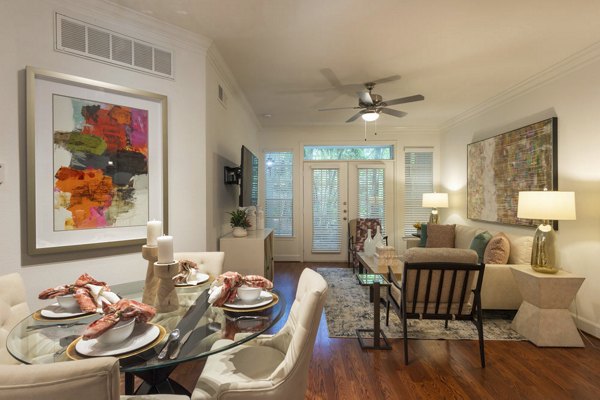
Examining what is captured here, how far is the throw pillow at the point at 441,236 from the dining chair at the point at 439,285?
8.49 ft

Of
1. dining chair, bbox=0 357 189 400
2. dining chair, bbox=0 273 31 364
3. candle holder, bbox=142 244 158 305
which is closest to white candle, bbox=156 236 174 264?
candle holder, bbox=142 244 158 305

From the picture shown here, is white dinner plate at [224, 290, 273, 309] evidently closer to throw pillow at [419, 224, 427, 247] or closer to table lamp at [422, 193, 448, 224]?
throw pillow at [419, 224, 427, 247]

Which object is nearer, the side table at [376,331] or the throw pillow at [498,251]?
A: the side table at [376,331]

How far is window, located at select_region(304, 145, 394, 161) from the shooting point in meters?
6.25

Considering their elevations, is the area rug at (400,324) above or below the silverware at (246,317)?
below

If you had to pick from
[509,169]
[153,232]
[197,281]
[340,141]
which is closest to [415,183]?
[340,141]

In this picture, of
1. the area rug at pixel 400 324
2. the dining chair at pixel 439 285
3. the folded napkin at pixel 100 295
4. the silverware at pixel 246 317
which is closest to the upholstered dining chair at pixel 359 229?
the area rug at pixel 400 324

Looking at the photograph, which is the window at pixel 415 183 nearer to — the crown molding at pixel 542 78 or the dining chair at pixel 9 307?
the crown molding at pixel 542 78

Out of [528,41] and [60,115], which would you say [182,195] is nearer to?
[60,115]

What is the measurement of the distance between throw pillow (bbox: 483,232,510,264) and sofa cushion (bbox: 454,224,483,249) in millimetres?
839

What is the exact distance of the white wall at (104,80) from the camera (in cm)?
191

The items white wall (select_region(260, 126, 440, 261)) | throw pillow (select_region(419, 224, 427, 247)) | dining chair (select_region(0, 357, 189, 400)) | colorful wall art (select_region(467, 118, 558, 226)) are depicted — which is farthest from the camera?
white wall (select_region(260, 126, 440, 261))

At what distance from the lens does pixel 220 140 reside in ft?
11.1

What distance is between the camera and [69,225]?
2.14 metres
